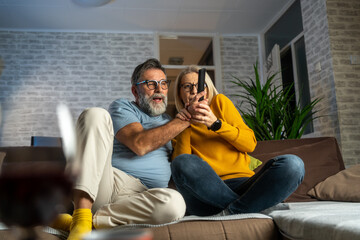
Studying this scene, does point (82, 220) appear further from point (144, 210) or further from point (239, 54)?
point (239, 54)

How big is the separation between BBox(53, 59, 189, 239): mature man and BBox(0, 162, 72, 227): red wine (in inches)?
23.2

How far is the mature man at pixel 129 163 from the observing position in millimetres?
1217

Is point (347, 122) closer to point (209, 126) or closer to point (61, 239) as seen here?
point (209, 126)

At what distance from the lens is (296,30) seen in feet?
17.7

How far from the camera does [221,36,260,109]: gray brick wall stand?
6711mm

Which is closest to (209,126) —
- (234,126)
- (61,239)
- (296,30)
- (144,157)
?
(234,126)

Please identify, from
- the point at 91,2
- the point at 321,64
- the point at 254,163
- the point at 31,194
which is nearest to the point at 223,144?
the point at 254,163

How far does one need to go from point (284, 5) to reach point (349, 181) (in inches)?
171

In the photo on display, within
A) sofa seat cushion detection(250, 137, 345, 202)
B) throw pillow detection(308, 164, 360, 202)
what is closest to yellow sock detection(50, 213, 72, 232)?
sofa seat cushion detection(250, 137, 345, 202)

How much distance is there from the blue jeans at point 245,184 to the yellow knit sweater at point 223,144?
19 cm

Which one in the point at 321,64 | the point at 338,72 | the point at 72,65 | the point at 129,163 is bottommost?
the point at 129,163

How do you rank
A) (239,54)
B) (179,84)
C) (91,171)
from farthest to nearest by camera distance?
(239,54), (179,84), (91,171)

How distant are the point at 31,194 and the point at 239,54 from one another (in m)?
6.69

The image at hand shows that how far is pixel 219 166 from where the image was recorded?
5.62ft
